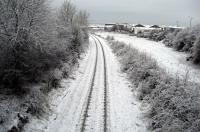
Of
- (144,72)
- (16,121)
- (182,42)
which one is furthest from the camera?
(182,42)

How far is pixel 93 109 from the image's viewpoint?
13.5 meters

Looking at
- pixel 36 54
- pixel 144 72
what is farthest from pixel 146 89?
pixel 36 54

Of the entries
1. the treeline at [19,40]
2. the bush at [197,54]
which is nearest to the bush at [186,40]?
the bush at [197,54]

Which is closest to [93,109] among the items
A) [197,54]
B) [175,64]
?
[175,64]

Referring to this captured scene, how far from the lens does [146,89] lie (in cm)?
1652

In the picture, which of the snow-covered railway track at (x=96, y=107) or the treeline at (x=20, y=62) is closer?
the treeline at (x=20, y=62)

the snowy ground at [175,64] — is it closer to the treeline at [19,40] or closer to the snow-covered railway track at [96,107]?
the snow-covered railway track at [96,107]

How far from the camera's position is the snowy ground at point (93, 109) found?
11547 millimetres

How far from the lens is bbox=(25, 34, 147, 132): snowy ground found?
455 inches

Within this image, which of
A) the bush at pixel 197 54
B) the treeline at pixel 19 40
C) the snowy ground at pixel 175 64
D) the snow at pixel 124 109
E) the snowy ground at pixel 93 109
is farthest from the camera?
the bush at pixel 197 54

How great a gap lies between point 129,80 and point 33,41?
432 inches

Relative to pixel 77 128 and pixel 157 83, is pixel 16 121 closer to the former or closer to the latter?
pixel 77 128

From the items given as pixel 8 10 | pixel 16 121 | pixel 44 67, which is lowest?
pixel 16 121

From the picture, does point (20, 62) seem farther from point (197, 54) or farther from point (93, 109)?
point (197, 54)
